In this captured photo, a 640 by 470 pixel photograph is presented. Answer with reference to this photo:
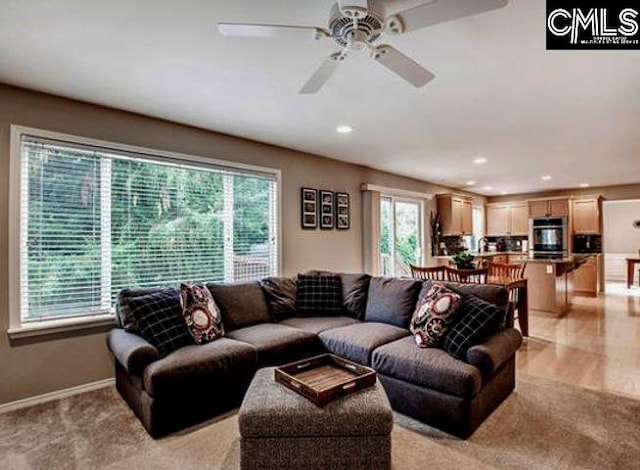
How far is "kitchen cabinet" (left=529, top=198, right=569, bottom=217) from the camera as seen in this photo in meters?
8.14

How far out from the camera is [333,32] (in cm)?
185

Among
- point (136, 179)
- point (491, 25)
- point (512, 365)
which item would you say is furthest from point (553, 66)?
point (136, 179)

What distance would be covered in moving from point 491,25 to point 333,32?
0.90m

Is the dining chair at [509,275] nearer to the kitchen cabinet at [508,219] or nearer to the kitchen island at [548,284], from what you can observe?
the kitchen island at [548,284]

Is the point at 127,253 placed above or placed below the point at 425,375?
above

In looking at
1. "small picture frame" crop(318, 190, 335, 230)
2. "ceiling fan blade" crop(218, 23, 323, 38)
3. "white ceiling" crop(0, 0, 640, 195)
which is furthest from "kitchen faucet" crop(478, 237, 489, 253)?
"ceiling fan blade" crop(218, 23, 323, 38)

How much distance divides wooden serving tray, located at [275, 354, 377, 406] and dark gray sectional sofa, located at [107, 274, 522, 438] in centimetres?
55

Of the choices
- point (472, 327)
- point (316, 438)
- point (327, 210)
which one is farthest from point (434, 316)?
point (327, 210)

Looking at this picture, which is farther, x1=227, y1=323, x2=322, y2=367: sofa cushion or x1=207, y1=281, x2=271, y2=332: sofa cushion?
x1=207, y1=281, x2=271, y2=332: sofa cushion

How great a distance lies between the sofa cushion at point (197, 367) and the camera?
90.7 inches

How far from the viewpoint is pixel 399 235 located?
6660 mm

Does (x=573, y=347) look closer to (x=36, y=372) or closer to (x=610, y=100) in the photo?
(x=610, y=100)

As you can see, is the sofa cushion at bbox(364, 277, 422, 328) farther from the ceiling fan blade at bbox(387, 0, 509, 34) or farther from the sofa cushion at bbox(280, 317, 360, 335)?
the ceiling fan blade at bbox(387, 0, 509, 34)

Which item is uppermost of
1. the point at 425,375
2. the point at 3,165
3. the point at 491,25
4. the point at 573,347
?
the point at 491,25
